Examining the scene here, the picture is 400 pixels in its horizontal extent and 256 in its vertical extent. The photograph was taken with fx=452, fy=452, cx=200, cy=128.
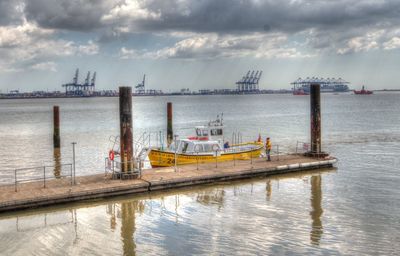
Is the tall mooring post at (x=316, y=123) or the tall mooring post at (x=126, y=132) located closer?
the tall mooring post at (x=126, y=132)

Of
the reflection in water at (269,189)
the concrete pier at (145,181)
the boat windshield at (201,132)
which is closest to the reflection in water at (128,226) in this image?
the concrete pier at (145,181)

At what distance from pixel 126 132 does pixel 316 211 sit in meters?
9.93

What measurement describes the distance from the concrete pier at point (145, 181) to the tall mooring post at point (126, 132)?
881 millimetres

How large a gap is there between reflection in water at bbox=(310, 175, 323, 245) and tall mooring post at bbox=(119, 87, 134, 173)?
921cm

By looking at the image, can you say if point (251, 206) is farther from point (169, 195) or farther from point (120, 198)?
point (120, 198)

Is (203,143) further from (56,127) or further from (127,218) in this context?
(56,127)

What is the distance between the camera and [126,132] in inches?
898

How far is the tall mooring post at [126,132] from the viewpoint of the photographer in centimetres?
2278

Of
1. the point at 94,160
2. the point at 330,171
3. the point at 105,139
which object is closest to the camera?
the point at 330,171

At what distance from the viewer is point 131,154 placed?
75.3 ft

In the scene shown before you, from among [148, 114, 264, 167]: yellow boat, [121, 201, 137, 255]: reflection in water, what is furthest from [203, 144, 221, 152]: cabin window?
[121, 201, 137, 255]: reflection in water

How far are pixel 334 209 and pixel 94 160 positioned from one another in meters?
22.2

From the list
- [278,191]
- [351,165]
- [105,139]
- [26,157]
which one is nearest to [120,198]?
[278,191]

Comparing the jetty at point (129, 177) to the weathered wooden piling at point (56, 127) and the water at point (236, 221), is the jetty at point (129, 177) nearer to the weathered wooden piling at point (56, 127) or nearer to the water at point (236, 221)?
the water at point (236, 221)
